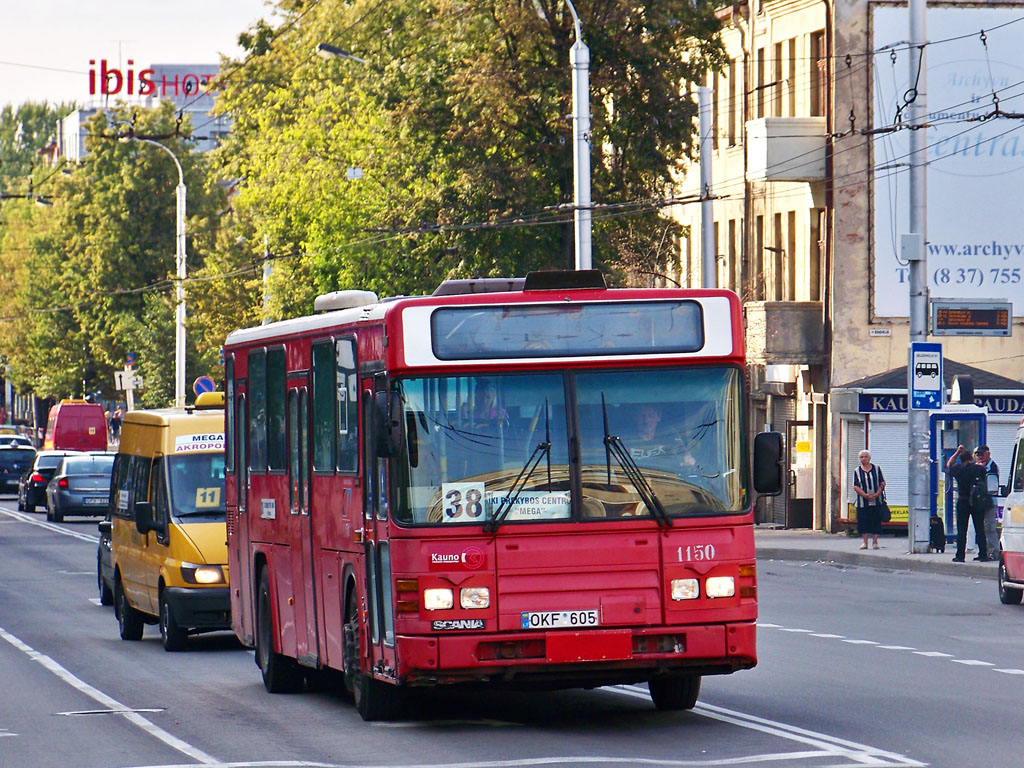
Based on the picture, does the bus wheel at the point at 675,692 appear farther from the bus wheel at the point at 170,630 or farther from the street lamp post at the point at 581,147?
Result: the street lamp post at the point at 581,147

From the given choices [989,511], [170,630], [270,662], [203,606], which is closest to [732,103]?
[989,511]

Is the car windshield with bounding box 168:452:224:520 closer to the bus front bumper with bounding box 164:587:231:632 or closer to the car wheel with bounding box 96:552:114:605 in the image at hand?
the bus front bumper with bounding box 164:587:231:632

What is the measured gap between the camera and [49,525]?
48.2 meters

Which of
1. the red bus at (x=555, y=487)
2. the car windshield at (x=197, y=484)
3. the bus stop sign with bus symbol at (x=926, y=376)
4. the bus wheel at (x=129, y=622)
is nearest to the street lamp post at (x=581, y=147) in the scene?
the bus stop sign with bus symbol at (x=926, y=376)

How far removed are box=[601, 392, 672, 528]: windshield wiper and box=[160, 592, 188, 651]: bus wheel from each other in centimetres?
823

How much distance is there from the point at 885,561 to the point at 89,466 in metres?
21.6

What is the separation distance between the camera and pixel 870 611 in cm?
2352

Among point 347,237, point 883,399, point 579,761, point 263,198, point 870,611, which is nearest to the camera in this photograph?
point 579,761

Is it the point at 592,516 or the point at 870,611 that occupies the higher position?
the point at 592,516

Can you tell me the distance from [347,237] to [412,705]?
41117mm

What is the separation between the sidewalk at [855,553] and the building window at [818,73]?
8287 millimetres

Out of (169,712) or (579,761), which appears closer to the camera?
(579,761)

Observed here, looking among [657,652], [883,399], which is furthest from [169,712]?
[883,399]

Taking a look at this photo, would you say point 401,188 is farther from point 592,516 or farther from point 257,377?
point 592,516
